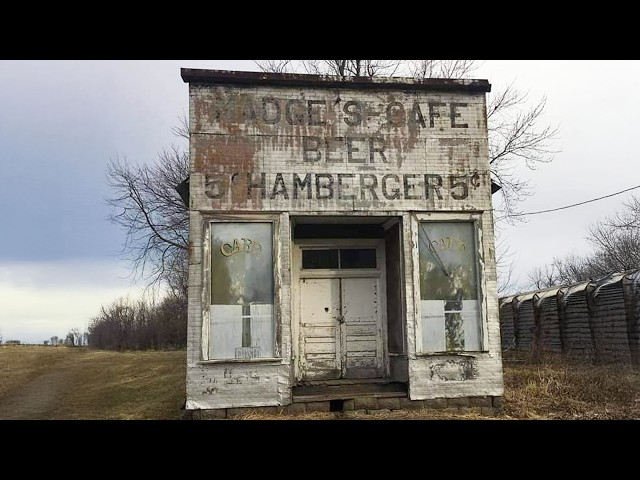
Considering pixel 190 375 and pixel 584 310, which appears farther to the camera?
pixel 584 310

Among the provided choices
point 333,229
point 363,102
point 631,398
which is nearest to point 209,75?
point 363,102

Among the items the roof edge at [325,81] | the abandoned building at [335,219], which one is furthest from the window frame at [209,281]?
the roof edge at [325,81]

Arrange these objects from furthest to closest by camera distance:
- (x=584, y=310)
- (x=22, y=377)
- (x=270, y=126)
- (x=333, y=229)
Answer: (x=22, y=377)
(x=584, y=310)
(x=333, y=229)
(x=270, y=126)

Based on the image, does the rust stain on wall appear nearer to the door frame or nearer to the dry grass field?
the door frame

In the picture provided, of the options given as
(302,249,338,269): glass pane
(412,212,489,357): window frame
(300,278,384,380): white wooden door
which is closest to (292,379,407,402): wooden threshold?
(300,278,384,380): white wooden door

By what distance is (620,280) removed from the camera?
1569 cm

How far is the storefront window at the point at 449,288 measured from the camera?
991 centimetres

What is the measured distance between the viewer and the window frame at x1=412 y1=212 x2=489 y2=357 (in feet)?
32.2

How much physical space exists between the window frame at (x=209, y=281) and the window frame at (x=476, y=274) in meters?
2.39

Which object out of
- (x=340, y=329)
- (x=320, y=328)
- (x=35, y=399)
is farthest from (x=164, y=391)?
(x=340, y=329)

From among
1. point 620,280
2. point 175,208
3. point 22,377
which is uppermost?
point 175,208

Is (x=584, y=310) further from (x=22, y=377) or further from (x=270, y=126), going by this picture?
(x=22, y=377)

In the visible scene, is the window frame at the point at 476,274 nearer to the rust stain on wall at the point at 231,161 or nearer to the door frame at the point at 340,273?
the door frame at the point at 340,273

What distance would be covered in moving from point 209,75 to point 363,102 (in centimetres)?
275
